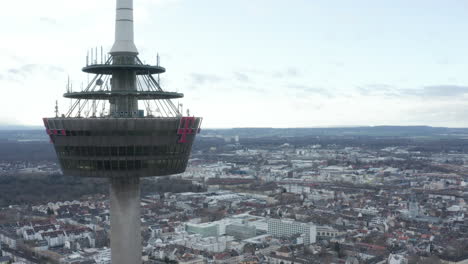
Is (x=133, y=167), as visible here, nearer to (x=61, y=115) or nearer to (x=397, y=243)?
(x=61, y=115)

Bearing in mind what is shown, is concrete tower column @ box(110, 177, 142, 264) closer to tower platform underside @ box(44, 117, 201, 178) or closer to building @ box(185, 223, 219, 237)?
tower platform underside @ box(44, 117, 201, 178)

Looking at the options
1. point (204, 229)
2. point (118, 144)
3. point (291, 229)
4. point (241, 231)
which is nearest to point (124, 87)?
point (118, 144)

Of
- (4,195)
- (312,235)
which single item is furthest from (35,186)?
(312,235)

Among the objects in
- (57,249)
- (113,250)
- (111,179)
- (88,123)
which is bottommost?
(57,249)

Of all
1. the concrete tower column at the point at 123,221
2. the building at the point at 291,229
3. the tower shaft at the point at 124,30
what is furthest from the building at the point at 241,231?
the tower shaft at the point at 124,30

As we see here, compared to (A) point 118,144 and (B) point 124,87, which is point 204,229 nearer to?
(B) point 124,87

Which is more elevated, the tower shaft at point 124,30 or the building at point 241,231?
the tower shaft at point 124,30

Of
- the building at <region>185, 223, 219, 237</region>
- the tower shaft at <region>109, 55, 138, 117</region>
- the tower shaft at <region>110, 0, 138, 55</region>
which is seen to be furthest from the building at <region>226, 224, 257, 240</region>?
the tower shaft at <region>110, 0, 138, 55</region>

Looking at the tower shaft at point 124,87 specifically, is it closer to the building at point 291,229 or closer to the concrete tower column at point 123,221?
the concrete tower column at point 123,221
